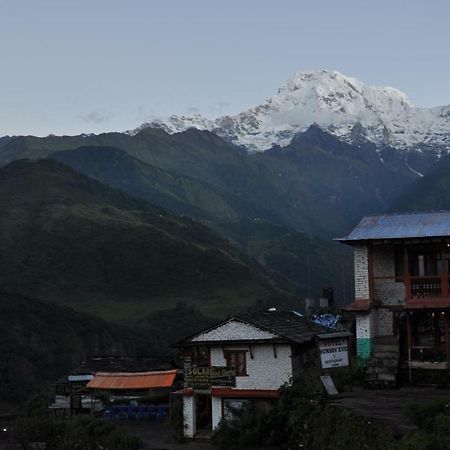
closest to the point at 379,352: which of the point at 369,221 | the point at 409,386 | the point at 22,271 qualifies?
the point at 409,386

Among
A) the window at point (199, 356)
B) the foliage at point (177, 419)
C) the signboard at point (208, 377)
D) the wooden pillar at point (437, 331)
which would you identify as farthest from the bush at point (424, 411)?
the foliage at point (177, 419)

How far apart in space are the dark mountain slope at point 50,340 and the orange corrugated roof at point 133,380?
49.5 m

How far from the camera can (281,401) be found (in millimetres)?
34000

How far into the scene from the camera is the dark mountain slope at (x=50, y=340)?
9875cm

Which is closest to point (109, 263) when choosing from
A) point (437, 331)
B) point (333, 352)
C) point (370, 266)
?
point (370, 266)

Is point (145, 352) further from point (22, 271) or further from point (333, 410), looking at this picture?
point (333, 410)

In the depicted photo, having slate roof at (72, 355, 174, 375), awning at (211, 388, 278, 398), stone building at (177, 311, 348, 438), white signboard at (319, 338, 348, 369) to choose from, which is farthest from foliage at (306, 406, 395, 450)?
slate roof at (72, 355, 174, 375)

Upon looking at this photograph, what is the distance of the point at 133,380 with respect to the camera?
4812 centimetres

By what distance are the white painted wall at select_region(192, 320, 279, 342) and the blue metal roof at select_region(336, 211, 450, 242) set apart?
6.39 metres

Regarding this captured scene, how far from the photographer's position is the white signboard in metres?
36.6

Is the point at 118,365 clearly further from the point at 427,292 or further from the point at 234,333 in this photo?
the point at 427,292

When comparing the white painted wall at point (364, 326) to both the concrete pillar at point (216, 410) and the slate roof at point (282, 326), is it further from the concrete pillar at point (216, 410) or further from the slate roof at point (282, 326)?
the concrete pillar at point (216, 410)

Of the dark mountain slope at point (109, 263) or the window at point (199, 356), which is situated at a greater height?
the dark mountain slope at point (109, 263)

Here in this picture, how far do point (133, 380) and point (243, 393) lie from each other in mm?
12652
